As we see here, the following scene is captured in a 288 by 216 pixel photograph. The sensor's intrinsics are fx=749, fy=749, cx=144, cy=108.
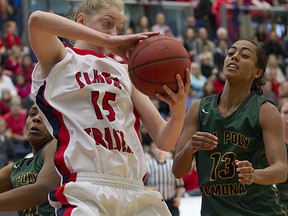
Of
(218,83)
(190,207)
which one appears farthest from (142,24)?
(190,207)

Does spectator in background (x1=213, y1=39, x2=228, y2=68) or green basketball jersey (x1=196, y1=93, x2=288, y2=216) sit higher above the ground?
green basketball jersey (x1=196, y1=93, x2=288, y2=216)

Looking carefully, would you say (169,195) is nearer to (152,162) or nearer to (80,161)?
(152,162)

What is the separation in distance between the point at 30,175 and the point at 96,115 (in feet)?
3.66

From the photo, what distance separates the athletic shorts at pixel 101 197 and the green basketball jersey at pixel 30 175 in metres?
0.85

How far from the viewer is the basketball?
3643mm

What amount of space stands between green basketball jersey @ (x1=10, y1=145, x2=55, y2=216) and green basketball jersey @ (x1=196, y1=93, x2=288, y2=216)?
3.24 ft

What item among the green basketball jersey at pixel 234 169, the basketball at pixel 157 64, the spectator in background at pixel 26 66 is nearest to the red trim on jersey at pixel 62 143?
the basketball at pixel 157 64

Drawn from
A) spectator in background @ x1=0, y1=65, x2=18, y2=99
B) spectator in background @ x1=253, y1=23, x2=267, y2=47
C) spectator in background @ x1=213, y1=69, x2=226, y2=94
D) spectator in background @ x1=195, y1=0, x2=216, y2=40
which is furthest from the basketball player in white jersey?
spectator in background @ x1=253, y1=23, x2=267, y2=47

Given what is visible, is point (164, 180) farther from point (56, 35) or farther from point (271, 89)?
point (56, 35)

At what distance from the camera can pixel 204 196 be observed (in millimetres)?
4645

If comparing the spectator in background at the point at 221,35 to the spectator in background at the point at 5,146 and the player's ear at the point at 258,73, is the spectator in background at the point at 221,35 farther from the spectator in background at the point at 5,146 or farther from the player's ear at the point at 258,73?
the player's ear at the point at 258,73

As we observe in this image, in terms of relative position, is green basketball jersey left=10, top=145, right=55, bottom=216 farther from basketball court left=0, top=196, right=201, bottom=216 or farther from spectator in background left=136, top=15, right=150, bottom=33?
spectator in background left=136, top=15, right=150, bottom=33

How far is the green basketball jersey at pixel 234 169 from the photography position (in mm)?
4535

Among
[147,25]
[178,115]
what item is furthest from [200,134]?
[147,25]
